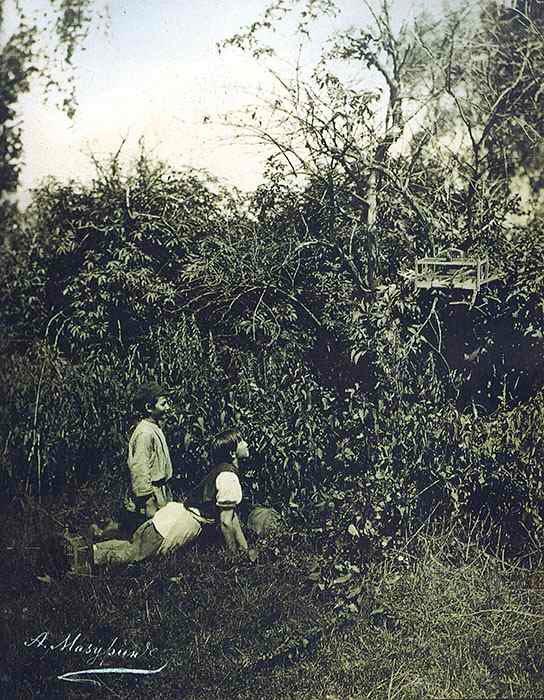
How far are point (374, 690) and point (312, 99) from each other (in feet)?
10.8

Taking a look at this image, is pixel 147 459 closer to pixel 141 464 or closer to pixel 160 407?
pixel 141 464

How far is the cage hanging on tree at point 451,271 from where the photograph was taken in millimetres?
3871

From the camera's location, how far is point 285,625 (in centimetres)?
357

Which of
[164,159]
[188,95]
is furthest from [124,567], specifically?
[188,95]

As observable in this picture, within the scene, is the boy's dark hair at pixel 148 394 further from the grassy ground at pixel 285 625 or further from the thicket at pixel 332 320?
the grassy ground at pixel 285 625

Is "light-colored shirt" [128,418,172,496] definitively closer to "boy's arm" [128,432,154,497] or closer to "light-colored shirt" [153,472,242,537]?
"boy's arm" [128,432,154,497]

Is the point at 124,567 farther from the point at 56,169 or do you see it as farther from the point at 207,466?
the point at 56,169

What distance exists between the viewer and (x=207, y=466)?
3971 mm

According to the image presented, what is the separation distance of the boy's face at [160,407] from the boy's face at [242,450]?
50 centimetres

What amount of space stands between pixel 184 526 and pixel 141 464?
1.49 ft

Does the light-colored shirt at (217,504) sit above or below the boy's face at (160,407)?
below

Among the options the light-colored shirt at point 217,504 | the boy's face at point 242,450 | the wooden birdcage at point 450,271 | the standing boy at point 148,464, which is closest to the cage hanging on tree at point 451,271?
the wooden birdcage at point 450,271
